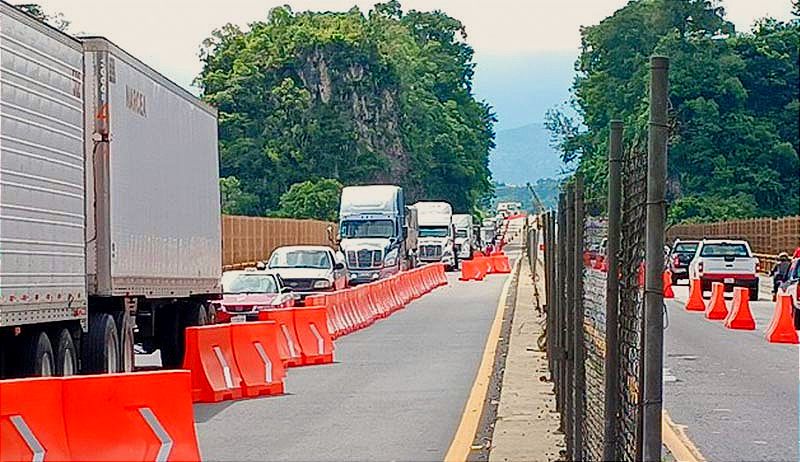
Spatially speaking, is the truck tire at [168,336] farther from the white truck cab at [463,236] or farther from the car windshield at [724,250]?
the white truck cab at [463,236]

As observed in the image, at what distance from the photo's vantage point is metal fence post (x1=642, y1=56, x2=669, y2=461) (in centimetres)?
605

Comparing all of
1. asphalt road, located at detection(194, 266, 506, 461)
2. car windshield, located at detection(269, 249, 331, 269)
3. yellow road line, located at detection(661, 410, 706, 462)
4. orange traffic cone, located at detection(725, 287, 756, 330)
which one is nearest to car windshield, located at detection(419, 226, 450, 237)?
car windshield, located at detection(269, 249, 331, 269)

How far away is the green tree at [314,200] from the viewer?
87.9m

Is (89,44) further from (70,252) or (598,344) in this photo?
(598,344)

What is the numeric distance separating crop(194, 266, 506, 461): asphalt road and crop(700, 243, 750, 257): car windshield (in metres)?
16.7

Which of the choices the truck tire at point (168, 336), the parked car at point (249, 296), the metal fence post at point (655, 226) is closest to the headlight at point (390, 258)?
the parked car at point (249, 296)

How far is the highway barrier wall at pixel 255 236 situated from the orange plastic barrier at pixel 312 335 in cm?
2626

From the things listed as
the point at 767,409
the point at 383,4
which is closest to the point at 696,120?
the point at 767,409

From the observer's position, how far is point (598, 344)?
8344 millimetres

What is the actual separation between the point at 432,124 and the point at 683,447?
334 ft

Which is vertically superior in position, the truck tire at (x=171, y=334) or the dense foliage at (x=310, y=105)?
the dense foliage at (x=310, y=105)

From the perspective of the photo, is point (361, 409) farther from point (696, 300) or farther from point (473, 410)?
point (696, 300)

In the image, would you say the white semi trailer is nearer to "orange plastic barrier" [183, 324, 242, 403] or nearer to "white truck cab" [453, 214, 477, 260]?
"orange plastic barrier" [183, 324, 242, 403]

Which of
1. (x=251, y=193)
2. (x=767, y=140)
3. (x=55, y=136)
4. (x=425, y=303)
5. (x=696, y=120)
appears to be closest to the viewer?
(x=55, y=136)
